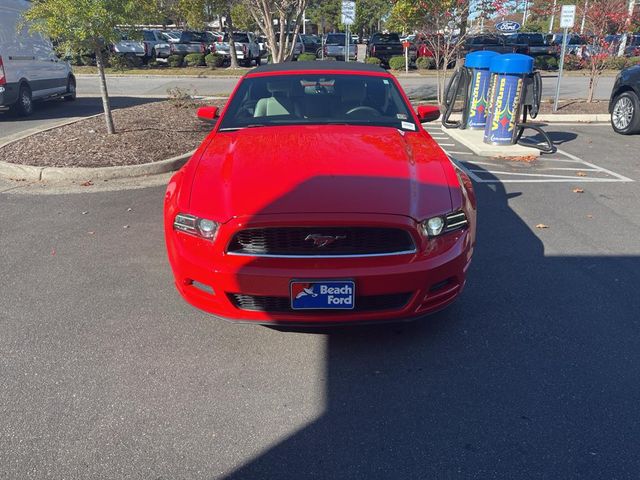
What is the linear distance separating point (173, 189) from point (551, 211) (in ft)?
14.3

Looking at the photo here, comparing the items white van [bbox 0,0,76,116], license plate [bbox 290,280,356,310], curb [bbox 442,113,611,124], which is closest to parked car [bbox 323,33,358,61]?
white van [bbox 0,0,76,116]

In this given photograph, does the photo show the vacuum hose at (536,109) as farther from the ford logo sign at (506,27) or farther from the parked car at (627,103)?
the ford logo sign at (506,27)

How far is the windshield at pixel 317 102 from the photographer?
15.1ft

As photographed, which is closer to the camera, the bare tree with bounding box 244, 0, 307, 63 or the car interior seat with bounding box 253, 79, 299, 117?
the car interior seat with bounding box 253, 79, 299, 117

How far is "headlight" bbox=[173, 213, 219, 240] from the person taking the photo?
3.13 metres

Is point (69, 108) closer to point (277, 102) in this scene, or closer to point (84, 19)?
point (84, 19)

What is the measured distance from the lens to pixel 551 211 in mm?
6141

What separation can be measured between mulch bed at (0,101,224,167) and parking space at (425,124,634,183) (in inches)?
174

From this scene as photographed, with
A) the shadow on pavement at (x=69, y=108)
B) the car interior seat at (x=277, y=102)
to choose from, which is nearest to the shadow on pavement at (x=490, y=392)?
the car interior seat at (x=277, y=102)

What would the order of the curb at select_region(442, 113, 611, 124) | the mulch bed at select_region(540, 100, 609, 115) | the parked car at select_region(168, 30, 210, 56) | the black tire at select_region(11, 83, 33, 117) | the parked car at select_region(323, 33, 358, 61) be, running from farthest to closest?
the parked car at select_region(168, 30, 210, 56) → the parked car at select_region(323, 33, 358, 61) → the mulch bed at select_region(540, 100, 609, 115) → the curb at select_region(442, 113, 611, 124) → the black tire at select_region(11, 83, 33, 117)

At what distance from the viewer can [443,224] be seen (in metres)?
3.19

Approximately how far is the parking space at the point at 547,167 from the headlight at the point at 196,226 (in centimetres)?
518

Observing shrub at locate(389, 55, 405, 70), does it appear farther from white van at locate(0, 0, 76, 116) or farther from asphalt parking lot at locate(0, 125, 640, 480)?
asphalt parking lot at locate(0, 125, 640, 480)

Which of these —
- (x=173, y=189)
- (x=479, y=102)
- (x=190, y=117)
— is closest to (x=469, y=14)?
(x=479, y=102)
